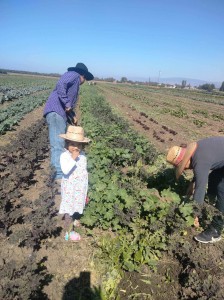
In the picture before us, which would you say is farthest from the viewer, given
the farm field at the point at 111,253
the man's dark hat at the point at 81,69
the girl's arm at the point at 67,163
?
the man's dark hat at the point at 81,69

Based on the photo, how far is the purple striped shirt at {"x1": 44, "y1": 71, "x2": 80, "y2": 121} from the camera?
4945mm

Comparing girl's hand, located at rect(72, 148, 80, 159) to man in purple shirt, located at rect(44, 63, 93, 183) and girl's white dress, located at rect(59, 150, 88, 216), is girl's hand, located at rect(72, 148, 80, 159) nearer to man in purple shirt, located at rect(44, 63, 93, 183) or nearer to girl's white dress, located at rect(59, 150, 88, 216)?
girl's white dress, located at rect(59, 150, 88, 216)

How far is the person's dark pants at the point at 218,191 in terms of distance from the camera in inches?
153

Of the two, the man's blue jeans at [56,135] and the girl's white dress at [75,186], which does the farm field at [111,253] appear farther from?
the man's blue jeans at [56,135]

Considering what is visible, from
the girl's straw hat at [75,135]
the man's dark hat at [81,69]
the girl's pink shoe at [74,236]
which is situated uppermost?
the man's dark hat at [81,69]

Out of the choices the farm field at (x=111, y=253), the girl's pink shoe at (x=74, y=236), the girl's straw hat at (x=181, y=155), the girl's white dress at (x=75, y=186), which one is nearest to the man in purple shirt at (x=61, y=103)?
the farm field at (x=111, y=253)

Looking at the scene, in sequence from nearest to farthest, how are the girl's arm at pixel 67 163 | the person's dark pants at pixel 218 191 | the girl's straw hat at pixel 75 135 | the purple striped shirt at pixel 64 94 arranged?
1. the girl's arm at pixel 67 163
2. the girl's straw hat at pixel 75 135
3. the person's dark pants at pixel 218 191
4. the purple striped shirt at pixel 64 94

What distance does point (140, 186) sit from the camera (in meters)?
5.55

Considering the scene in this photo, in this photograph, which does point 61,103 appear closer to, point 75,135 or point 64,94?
point 64,94

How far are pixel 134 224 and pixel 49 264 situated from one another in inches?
54.3

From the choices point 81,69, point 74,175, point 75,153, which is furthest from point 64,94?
point 74,175

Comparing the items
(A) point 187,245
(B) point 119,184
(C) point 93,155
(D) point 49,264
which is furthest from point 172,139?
(D) point 49,264

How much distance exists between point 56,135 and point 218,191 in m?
3.05

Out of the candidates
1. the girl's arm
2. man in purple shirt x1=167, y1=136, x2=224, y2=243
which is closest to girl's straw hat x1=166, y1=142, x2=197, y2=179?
man in purple shirt x1=167, y1=136, x2=224, y2=243
